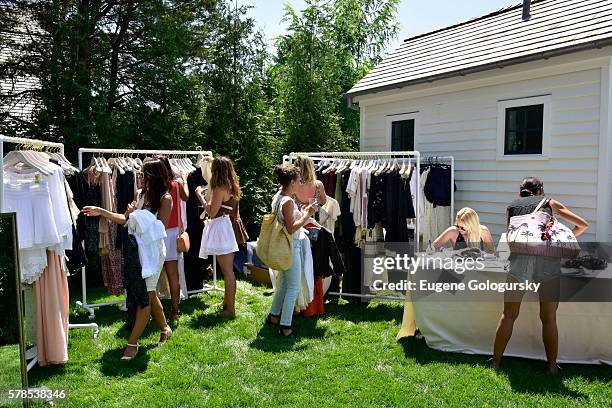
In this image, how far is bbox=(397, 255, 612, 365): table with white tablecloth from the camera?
15.8 feet

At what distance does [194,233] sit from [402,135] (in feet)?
13.7

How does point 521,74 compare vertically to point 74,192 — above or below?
above

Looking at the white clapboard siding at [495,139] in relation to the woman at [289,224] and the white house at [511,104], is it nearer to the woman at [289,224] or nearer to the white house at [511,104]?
the white house at [511,104]

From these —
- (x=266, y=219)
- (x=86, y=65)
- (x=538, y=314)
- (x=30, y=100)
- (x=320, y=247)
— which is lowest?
(x=538, y=314)

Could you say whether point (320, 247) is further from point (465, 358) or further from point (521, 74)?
point (521, 74)

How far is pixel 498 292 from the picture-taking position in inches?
199

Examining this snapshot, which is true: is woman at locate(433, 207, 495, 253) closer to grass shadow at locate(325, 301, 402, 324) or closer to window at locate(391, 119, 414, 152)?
grass shadow at locate(325, 301, 402, 324)

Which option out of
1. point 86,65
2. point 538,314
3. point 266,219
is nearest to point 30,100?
point 86,65

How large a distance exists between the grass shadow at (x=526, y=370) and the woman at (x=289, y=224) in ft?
4.08

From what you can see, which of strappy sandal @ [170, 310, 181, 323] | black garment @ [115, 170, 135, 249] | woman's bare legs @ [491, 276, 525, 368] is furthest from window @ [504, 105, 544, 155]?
black garment @ [115, 170, 135, 249]

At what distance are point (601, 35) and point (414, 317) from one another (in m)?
3.91

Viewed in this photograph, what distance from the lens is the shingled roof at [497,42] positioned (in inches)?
261

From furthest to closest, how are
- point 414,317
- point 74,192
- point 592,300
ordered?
point 74,192
point 414,317
point 592,300

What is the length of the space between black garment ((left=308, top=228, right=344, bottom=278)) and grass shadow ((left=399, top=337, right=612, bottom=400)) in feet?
4.40
